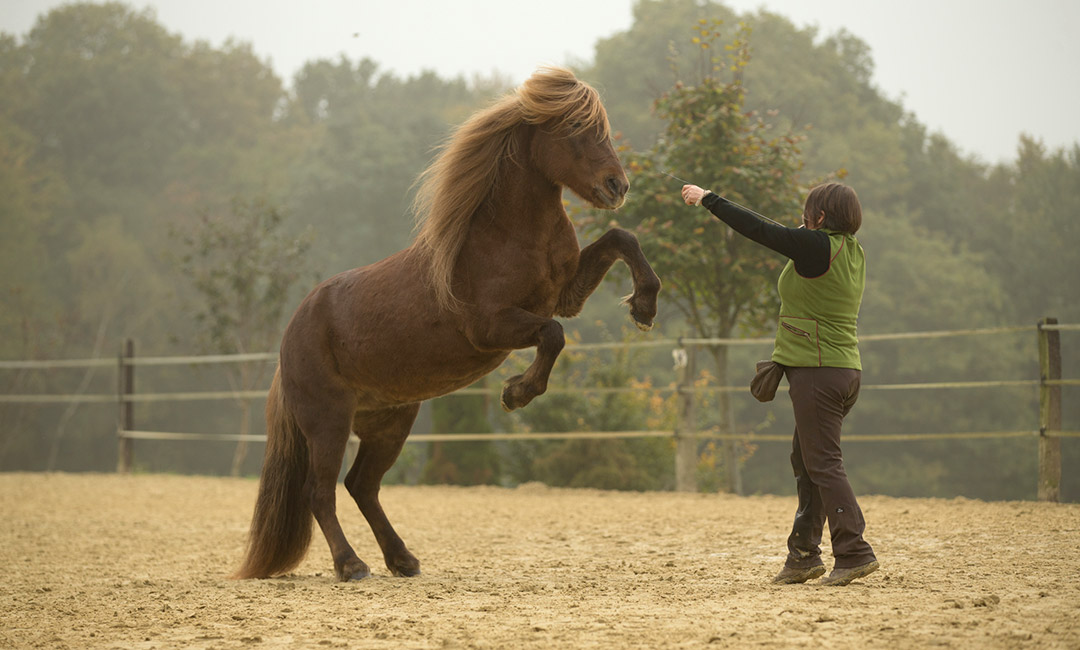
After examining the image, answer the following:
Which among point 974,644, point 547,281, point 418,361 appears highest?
point 547,281

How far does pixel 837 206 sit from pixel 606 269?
107 cm

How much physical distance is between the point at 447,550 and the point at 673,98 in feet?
21.7

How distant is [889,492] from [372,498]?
21430mm

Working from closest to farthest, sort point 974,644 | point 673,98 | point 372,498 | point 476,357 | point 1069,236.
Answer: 1. point 974,644
2. point 476,357
3. point 372,498
4. point 673,98
5. point 1069,236

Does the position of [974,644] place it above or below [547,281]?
below

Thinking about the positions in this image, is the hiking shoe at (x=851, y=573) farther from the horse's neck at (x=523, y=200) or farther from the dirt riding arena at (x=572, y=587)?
the horse's neck at (x=523, y=200)

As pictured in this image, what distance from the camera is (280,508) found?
5047mm

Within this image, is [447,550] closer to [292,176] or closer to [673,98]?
[673,98]

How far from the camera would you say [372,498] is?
16.7 feet

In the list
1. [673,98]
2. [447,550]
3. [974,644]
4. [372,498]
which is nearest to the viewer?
[974,644]

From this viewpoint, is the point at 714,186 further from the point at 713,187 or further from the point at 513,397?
the point at 513,397

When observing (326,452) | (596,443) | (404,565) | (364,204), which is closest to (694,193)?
(326,452)

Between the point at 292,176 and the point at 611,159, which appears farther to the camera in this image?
the point at 292,176

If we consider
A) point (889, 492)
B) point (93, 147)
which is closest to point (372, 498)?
point (889, 492)
